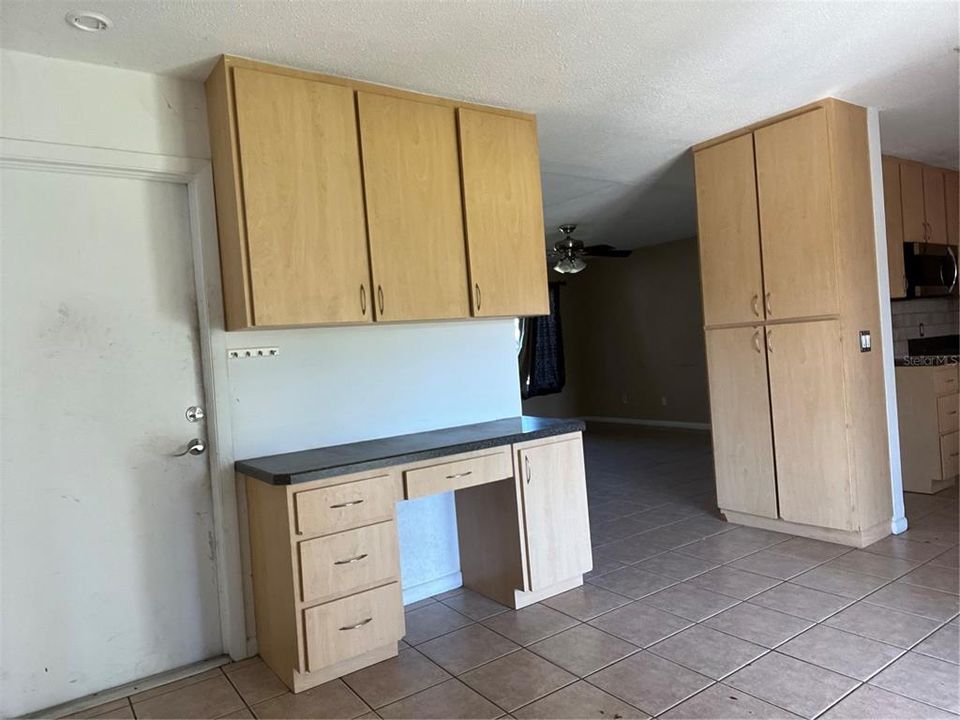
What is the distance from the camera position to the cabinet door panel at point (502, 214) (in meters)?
2.89

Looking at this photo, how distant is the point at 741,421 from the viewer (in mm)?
3670

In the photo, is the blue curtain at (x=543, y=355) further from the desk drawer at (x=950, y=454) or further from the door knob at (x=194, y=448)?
the door knob at (x=194, y=448)

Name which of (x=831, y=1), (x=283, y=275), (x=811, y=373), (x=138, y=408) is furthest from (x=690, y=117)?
(x=138, y=408)

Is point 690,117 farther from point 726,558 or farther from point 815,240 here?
point 726,558

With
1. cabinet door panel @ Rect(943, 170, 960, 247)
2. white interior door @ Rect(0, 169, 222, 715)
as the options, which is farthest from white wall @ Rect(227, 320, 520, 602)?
cabinet door panel @ Rect(943, 170, 960, 247)

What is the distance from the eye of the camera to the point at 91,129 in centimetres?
228

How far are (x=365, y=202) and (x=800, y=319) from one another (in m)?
2.33

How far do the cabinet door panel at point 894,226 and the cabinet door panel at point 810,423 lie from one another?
1539 mm

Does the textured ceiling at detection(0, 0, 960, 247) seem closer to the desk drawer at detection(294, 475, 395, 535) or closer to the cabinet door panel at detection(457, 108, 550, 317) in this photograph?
the cabinet door panel at detection(457, 108, 550, 317)

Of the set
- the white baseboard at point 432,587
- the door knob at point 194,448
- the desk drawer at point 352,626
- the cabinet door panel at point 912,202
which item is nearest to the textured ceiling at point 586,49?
→ the cabinet door panel at point 912,202

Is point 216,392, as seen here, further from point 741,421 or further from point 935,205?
point 935,205

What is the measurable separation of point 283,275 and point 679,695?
200 centimetres

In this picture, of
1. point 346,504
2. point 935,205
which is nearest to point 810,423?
point 346,504

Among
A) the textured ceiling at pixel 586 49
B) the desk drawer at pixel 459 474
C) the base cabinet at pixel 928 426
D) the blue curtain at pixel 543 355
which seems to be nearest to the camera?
the textured ceiling at pixel 586 49
